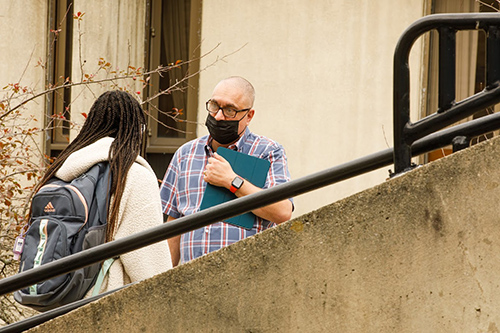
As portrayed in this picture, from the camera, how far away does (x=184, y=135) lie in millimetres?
8828

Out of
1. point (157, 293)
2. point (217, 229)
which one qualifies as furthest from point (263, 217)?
point (157, 293)

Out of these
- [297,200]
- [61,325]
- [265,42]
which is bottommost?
[61,325]

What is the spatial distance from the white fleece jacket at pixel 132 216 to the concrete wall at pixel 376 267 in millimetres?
721

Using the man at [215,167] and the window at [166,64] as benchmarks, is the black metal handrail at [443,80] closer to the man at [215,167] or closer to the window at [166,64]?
the man at [215,167]

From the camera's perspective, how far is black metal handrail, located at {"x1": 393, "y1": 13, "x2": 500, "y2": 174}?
2549mm

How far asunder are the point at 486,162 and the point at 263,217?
173 centimetres

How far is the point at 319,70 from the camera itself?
806 centimetres

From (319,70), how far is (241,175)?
403cm

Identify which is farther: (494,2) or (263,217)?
(494,2)

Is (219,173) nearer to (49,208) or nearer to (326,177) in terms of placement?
(49,208)

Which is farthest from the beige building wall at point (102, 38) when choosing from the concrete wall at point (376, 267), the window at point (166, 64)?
the concrete wall at point (376, 267)

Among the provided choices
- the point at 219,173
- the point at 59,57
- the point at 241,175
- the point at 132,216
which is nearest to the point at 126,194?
the point at 132,216

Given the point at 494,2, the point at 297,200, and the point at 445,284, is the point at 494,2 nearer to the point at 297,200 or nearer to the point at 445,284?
the point at 297,200

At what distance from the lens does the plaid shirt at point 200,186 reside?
14.0 ft
